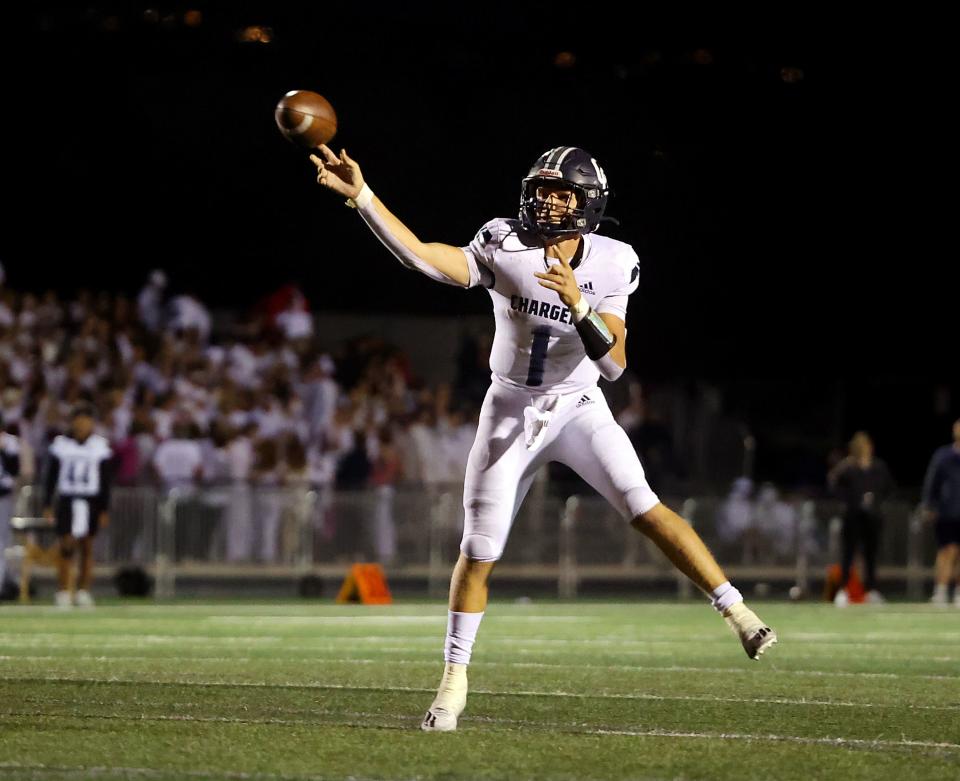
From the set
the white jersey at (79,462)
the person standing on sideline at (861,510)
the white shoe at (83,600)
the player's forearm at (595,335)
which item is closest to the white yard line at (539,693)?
the player's forearm at (595,335)

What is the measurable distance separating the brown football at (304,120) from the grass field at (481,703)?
200 centimetres

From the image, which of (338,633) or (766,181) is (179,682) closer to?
(338,633)

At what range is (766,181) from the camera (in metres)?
26.4

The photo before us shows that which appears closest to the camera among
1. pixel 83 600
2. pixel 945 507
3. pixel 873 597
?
pixel 83 600

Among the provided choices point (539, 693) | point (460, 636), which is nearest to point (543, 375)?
point (460, 636)

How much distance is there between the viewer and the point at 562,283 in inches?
252

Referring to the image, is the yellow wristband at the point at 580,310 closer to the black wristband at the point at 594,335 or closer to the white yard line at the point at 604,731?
the black wristband at the point at 594,335

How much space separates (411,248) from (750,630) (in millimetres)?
1774

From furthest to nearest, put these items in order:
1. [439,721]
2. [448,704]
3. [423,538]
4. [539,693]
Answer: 1. [423,538]
2. [539,693]
3. [448,704]
4. [439,721]

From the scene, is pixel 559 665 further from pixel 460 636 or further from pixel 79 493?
pixel 79 493

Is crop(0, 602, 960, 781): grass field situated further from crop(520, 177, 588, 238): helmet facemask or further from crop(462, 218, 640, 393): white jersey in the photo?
crop(520, 177, 588, 238): helmet facemask

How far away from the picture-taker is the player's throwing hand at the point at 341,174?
6422 mm

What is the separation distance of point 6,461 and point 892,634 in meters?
6.97

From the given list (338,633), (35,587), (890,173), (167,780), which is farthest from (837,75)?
(167,780)
